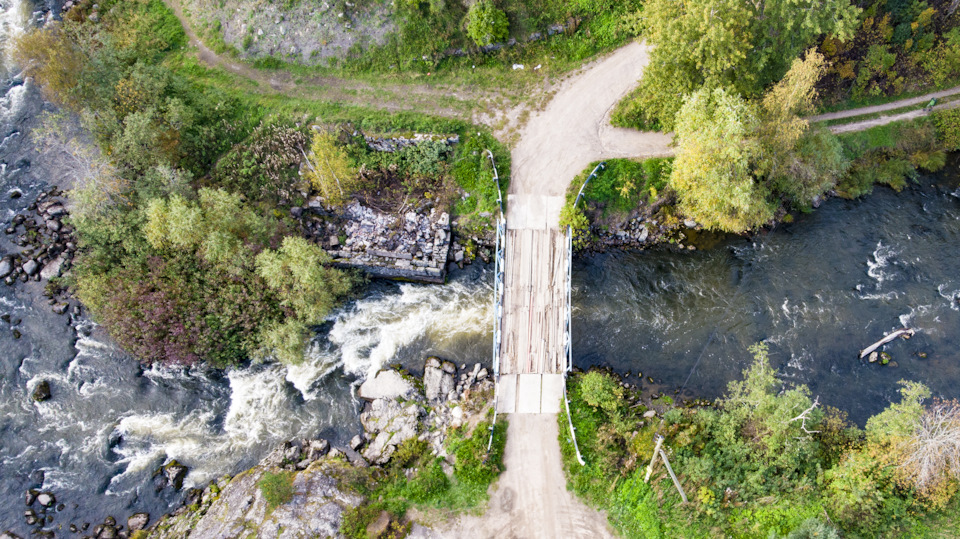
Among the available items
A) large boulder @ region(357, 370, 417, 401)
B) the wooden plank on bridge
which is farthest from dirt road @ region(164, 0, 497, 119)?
large boulder @ region(357, 370, 417, 401)

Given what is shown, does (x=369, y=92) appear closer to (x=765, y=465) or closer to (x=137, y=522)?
(x=137, y=522)

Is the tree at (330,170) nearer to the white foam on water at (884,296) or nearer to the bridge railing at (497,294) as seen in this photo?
the bridge railing at (497,294)

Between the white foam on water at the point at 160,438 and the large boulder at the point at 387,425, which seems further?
the white foam on water at the point at 160,438

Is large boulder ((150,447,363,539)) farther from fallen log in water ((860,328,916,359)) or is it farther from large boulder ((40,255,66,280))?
fallen log in water ((860,328,916,359))

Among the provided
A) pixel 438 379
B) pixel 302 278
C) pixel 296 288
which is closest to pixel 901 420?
pixel 438 379

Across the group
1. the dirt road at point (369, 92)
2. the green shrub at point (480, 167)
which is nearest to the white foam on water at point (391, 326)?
the green shrub at point (480, 167)

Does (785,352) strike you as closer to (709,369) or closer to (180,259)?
(709,369)
